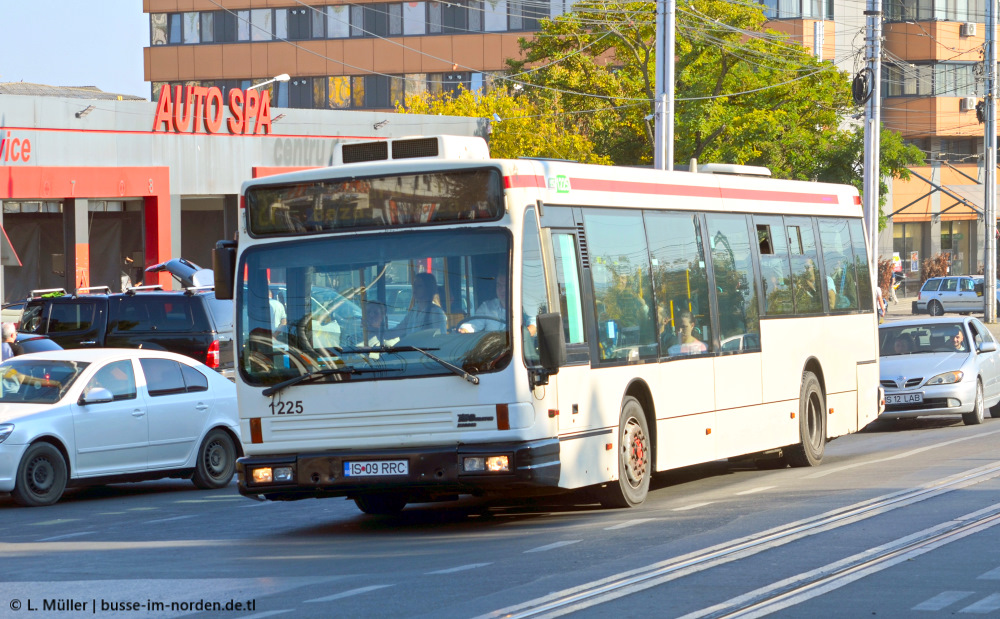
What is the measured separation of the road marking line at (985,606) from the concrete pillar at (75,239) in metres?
35.2

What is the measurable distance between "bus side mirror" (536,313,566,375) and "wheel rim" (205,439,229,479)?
22.3 feet

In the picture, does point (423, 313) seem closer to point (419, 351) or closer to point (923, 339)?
point (419, 351)

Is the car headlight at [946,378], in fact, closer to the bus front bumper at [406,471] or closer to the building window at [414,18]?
the bus front bumper at [406,471]

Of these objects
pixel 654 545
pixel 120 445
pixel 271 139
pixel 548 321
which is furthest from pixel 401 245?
pixel 271 139

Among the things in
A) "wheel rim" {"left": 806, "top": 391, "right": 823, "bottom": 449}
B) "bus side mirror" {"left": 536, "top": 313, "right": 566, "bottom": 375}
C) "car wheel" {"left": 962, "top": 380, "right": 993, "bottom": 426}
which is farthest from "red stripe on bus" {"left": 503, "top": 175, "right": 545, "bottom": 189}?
"car wheel" {"left": 962, "top": 380, "right": 993, "bottom": 426}

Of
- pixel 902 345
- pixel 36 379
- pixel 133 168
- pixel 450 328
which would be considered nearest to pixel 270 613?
pixel 450 328

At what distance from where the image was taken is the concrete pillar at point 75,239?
40.2 metres

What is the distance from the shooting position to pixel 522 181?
10828 mm

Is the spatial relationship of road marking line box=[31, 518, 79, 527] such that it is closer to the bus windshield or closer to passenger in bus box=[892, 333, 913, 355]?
the bus windshield

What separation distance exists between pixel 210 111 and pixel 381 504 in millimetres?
33163

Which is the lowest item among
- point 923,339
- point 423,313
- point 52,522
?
point 52,522

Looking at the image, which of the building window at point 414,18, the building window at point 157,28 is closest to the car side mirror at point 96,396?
the building window at point 414,18

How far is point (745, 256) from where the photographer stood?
14.4 meters

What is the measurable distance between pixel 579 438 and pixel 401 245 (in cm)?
194
